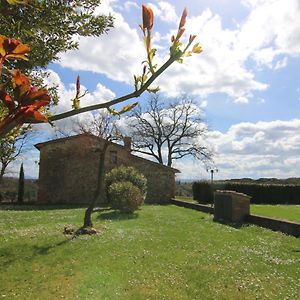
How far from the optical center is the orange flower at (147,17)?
120 centimetres

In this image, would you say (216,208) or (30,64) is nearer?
(30,64)

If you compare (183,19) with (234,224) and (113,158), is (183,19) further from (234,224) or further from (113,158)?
(113,158)

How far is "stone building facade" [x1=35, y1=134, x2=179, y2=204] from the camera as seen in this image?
37938mm

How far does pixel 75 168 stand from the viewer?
38.5m

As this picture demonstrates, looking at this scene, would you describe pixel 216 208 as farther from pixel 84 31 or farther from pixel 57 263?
pixel 84 31

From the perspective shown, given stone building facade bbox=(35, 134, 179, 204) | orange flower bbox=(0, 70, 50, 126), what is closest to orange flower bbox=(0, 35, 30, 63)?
orange flower bbox=(0, 70, 50, 126)

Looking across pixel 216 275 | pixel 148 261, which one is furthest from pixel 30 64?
pixel 148 261

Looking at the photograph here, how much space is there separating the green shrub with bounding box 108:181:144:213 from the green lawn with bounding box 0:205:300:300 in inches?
265

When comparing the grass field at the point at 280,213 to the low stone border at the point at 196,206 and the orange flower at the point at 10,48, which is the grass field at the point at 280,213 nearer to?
the low stone border at the point at 196,206

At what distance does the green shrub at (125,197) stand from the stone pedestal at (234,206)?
20.7 ft

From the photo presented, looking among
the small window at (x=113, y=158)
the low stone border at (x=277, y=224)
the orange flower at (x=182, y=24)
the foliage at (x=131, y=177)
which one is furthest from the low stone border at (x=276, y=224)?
the small window at (x=113, y=158)

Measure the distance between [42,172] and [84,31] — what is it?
3495cm

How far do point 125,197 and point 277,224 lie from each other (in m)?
10.4

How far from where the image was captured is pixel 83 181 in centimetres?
3841
